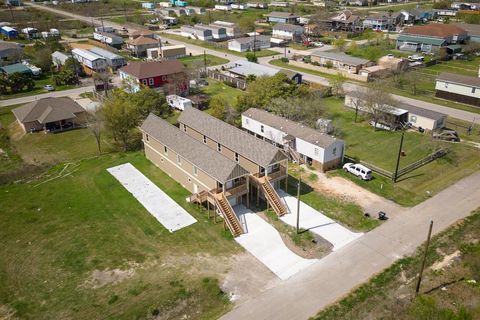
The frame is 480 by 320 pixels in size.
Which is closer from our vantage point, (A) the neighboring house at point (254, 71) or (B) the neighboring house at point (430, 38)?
(A) the neighboring house at point (254, 71)

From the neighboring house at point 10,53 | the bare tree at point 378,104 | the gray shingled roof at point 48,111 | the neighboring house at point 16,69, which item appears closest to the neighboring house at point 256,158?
the bare tree at point 378,104

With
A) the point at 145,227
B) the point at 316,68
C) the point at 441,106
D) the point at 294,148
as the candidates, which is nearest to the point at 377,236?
the point at 294,148

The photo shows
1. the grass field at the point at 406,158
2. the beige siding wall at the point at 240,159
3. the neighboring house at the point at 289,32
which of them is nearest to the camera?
the beige siding wall at the point at 240,159

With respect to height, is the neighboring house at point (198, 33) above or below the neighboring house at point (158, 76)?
above

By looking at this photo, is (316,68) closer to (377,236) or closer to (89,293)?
(377,236)

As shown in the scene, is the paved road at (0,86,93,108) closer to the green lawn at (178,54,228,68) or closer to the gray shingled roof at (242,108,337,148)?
the green lawn at (178,54,228,68)

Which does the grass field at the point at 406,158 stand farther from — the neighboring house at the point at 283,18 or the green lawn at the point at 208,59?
the neighboring house at the point at 283,18
